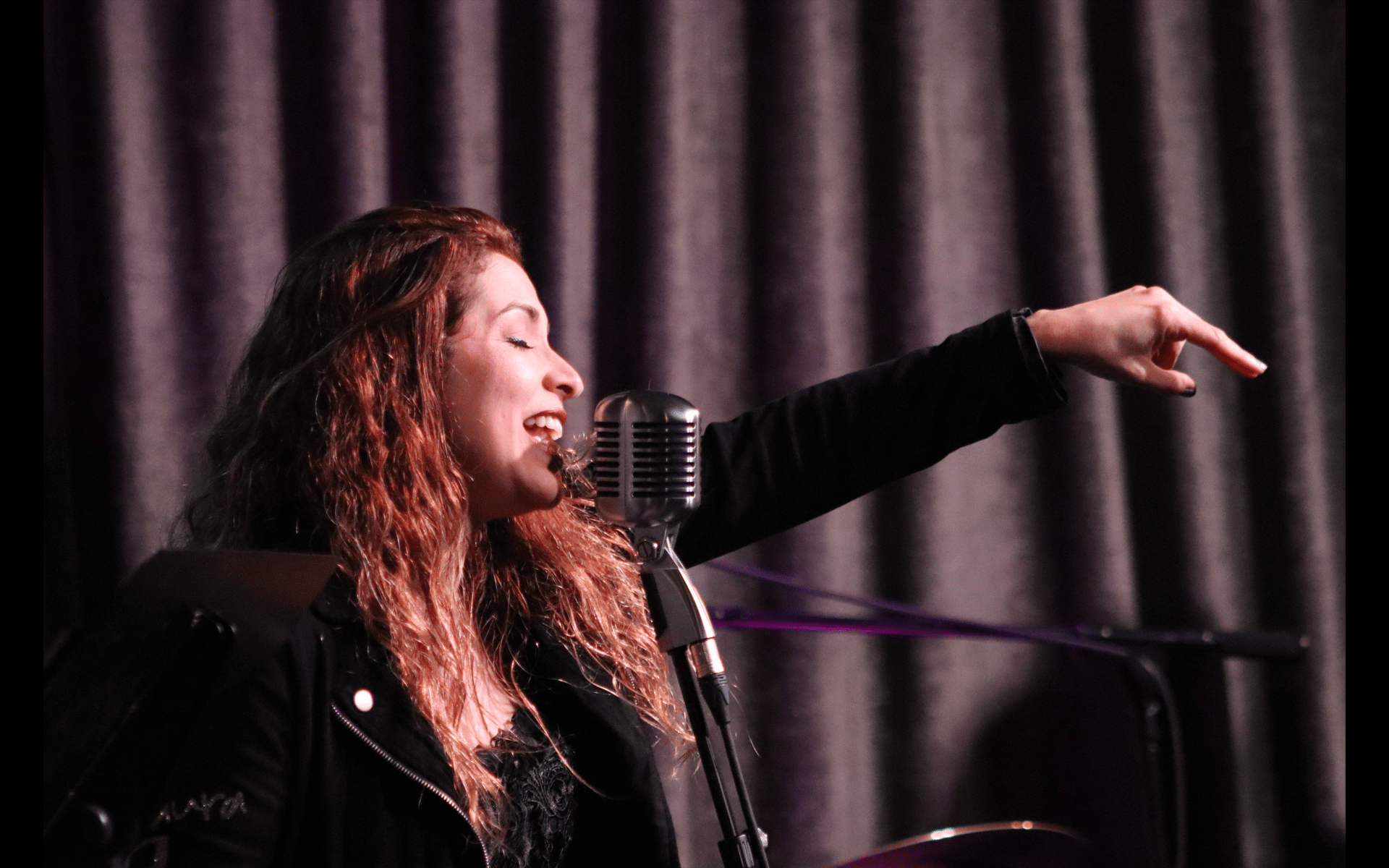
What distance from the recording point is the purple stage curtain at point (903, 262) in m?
1.41

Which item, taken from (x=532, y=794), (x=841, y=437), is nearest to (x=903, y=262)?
(x=841, y=437)

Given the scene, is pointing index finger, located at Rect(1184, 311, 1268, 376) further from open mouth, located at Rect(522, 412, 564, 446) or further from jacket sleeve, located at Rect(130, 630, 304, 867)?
jacket sleeve, located at Rect(130, 630, 304, 867)

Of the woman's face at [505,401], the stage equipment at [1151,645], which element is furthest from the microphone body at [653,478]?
the stage equipment at [1151,645]

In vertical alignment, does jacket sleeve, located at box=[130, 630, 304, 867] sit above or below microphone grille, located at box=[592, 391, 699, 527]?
below

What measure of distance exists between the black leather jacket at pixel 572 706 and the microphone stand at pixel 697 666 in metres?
0.27

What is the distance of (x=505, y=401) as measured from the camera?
992 millimetres

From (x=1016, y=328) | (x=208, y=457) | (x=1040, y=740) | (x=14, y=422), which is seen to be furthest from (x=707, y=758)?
(x=1040, y=740)

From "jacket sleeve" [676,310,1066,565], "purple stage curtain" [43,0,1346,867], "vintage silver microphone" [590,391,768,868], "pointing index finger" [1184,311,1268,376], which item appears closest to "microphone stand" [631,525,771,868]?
"vintage silver microphone" [590,391,768,868]

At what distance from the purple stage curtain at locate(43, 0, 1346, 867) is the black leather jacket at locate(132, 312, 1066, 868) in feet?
1.44

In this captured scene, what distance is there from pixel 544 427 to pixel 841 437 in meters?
0.35

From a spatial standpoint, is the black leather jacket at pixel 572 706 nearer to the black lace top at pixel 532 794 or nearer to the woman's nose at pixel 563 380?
the black lace top at pixel 532 794

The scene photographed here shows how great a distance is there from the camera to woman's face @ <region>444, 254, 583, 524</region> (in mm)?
992

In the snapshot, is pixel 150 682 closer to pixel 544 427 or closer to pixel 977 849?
pixel 544 427

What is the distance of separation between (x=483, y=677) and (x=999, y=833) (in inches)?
20.2
